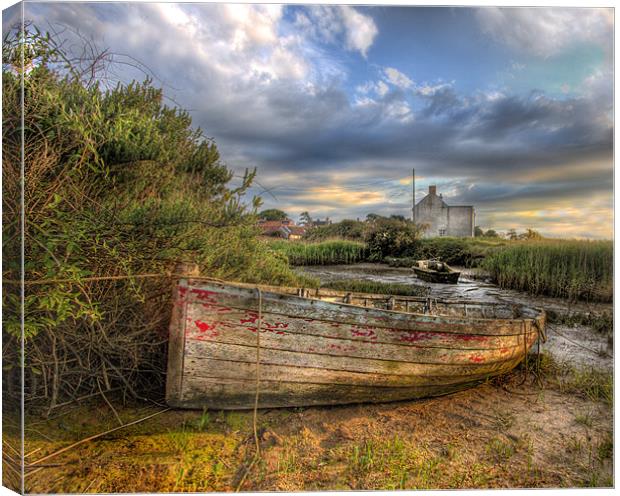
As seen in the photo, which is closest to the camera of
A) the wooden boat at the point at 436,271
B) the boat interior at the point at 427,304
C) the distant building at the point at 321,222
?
the distant building at the point at 321,222

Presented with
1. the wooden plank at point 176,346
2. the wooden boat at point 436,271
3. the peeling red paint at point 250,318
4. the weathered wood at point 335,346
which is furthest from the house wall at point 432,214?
the wooden plank at point 176,346

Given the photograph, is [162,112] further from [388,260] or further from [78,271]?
[388,260]

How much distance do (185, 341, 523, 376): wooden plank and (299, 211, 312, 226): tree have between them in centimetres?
99

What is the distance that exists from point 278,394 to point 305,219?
1.26 metres

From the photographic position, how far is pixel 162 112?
2.51 meters

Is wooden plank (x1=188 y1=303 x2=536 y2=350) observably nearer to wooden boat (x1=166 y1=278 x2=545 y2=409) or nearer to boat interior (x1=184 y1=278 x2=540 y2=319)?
wooden boat (x1=166 y1=278 x2=545 y2=409)

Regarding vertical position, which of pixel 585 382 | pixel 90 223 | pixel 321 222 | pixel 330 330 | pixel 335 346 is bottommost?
pixel 585 382

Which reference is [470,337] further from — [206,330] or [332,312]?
[206,330]

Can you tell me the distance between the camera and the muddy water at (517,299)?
241cm

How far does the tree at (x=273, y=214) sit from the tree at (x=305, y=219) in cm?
12

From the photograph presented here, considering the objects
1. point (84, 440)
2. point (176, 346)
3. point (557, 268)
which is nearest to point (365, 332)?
point (176, 346)

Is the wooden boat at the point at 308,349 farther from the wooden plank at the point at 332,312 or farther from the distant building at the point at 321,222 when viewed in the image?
the distant building at the point at 321,222

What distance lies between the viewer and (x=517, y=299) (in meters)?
2.86

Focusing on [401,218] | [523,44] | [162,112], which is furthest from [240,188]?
[523,44]
